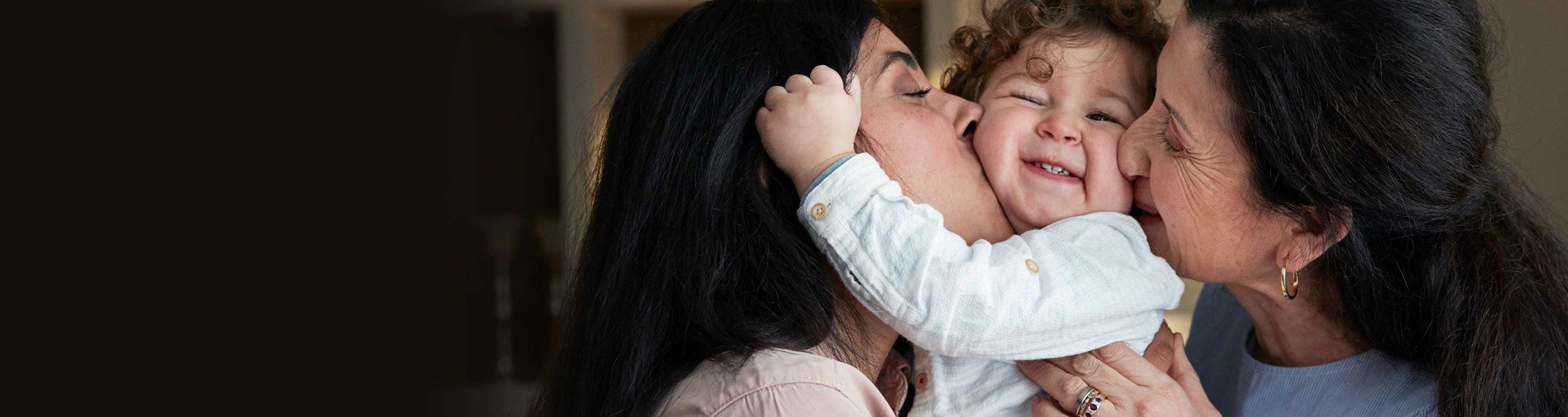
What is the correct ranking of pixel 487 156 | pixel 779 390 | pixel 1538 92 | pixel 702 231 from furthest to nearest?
pixel 487 156, pixel 1538 92, pixel 702 231, pixel 779 390

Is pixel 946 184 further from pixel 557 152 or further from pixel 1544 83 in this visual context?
pixel 1544 83

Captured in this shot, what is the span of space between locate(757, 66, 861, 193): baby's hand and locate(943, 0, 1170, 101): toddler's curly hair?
14.4 inches

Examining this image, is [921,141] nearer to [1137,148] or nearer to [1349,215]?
[1137,148]

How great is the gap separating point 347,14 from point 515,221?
0.85m

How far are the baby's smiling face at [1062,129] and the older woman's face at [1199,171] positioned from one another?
0.14 feet

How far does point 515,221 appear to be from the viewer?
286 centimetres

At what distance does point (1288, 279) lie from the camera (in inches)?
50.6

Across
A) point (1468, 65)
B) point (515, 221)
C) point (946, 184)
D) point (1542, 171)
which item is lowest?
point (515, 221)

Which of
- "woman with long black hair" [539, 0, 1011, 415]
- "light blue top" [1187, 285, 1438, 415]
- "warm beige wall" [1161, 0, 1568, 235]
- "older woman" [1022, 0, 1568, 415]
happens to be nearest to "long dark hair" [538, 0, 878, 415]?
"woman with long black hair" [539, 0, 1011, 415]

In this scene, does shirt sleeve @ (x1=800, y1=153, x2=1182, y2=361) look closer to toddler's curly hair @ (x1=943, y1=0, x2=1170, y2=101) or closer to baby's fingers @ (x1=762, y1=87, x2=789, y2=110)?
baby's fingers @ (x1=762, y1=87, x2=789, y2=110)

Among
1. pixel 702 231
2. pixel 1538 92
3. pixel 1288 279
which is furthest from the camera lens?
pixel 1538 92

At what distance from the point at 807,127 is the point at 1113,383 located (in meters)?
0.44

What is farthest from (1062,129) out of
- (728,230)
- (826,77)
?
(728,230)

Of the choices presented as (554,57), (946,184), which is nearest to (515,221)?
(554,57)
